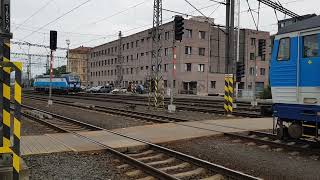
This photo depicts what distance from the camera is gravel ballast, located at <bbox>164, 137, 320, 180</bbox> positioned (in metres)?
7.84

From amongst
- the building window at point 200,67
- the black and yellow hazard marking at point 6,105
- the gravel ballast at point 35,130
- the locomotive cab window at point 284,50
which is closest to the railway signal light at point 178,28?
the gravel ballast at point 35,130

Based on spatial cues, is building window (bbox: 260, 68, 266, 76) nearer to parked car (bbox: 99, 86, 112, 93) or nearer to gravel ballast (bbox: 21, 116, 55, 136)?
parked car (bbox: 99, 86, 112, 93)

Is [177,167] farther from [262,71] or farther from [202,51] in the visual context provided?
[262,71]

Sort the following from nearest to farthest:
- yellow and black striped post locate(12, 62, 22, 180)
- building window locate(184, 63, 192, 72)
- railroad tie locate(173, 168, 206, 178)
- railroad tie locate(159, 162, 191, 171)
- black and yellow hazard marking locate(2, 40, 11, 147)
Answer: yellow and black striped post locate(12, 62, 22, 180), black and yellow hazard marking locate(2, 40, 11, 147), railroad tie locate(173, 168, 206, 178), railroad tie locate(159, 162, 191, 171), building window locate(184, 63, 192, 72)

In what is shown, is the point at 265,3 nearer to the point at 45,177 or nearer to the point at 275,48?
the point at 275,48

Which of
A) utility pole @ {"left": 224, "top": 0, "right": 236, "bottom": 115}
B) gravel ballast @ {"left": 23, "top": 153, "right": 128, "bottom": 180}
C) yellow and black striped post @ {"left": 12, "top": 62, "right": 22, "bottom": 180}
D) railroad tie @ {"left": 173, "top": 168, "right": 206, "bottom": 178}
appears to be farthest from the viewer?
utility pole @ {"left": 224, "top": 0, "right": 236, "bottom": 115}

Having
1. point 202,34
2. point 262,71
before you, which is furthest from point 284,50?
point 262,71

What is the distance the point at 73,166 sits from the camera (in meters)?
8.58

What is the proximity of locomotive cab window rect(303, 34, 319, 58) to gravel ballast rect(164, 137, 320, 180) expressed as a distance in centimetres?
260

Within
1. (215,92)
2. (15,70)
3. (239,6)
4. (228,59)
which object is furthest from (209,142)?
(215,92)

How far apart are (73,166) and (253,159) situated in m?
4.15

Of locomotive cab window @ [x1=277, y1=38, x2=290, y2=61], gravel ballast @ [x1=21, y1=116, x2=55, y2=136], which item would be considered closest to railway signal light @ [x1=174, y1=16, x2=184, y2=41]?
gravel ballast @ [x1=21, y1=116, x2=55, y2=136]

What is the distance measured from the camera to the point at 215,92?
76500mm

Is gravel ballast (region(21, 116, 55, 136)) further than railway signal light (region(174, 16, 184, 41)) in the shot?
No
